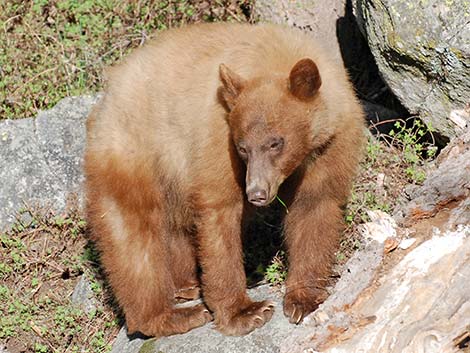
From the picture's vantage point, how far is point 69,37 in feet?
31.3

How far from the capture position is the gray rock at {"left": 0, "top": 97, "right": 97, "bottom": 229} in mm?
8133

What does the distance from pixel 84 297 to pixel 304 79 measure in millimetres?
3287

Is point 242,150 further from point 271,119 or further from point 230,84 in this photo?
point 230,84

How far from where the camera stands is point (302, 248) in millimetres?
6227

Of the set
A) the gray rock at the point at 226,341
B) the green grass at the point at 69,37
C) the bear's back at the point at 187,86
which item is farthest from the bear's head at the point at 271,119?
the green grass at the point at 69,37

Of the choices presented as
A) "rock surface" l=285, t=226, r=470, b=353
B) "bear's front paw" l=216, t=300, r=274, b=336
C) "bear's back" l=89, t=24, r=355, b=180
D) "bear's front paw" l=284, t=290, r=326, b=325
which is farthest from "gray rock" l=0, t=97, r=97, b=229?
"rock surface" l=285, t=226, r=470, b=353

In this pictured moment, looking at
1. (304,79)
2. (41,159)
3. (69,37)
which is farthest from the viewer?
(69,37)

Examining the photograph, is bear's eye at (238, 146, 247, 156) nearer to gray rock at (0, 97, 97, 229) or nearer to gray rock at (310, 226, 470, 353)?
gray rock at (310, 226, 470, 353)

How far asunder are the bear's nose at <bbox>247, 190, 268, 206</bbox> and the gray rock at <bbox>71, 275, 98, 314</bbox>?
9.04 ft

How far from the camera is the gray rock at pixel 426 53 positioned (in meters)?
6.57

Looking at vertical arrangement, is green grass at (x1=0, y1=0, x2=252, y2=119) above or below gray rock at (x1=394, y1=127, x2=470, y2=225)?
below

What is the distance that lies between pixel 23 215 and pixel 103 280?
110 cm

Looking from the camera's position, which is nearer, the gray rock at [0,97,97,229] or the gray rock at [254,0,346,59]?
the gray rock at [0,97,97,229]

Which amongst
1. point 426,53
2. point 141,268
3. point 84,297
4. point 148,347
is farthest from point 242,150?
point 84,297
